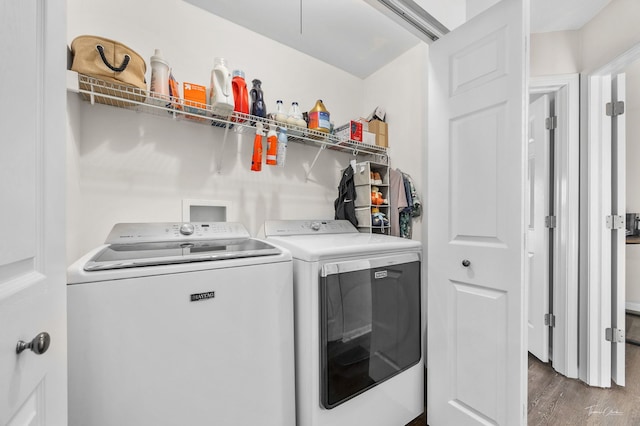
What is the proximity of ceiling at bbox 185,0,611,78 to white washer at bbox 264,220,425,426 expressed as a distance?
56.5 inches

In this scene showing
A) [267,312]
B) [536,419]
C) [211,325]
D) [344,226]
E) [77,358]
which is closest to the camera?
[77,358]

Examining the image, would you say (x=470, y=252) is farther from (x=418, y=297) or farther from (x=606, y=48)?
(x=606, y=48)

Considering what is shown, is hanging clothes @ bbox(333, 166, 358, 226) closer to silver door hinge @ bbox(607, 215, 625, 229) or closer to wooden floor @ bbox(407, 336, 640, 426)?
wooden floor @ bbox(407, 336, 640, 426)

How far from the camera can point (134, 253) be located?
1.11 metres

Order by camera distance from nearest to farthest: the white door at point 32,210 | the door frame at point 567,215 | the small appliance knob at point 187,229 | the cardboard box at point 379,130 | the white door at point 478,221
A: the white door at point 32,210
the white door at point 478,221
the small appliance knob at point 187,229
the door frame at point 567,215
the cardboard box at point 379,130

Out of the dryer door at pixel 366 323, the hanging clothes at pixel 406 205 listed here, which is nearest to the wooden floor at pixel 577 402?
the dryer door at pixel 366 323

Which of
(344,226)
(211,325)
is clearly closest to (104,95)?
(211,325)

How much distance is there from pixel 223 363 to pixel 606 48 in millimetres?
3059

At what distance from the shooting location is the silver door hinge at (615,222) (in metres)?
1.84

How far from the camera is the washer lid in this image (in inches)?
39.6

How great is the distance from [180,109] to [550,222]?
2.83 m

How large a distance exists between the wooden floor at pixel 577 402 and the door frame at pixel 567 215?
17 centimetres

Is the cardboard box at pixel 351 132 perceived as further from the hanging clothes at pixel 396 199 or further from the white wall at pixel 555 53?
the white wall at pixel 555 53

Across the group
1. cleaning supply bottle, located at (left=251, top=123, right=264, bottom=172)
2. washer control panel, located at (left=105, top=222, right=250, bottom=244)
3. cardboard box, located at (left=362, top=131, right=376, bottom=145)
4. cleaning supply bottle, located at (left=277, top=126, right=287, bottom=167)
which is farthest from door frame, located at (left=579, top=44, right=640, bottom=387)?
washer control panel, located at (left=105, top=222, right=250, bottom=244)
